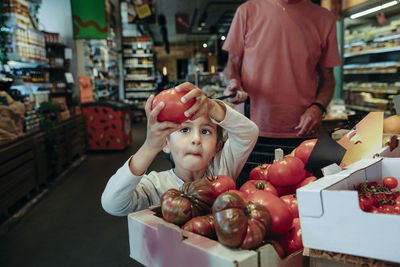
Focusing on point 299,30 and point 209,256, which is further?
point 299,30

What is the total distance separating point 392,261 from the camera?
69 centimetres

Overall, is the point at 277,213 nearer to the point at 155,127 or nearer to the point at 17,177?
the point at 155,127

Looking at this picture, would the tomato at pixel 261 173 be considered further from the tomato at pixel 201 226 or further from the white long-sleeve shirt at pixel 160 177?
the tomato at pixel 201 226

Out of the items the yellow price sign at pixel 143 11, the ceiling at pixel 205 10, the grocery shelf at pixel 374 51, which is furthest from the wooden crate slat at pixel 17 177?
the ceiling at pixel 205 10

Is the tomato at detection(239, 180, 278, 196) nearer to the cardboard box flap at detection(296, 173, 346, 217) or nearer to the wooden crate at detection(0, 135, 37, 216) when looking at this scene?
the cardboard box flap at detection(296, 173, 346, 217)

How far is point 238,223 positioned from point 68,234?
121 inches

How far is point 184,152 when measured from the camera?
1.38 m

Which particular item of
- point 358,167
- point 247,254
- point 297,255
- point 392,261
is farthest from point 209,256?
point 358,167

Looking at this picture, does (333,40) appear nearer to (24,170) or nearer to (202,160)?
(202,160)

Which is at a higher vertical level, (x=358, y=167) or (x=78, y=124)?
(x=358, y=167)

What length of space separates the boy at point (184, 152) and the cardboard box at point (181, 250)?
216mm

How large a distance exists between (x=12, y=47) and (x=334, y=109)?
4.80 m

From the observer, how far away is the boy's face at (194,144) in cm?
137

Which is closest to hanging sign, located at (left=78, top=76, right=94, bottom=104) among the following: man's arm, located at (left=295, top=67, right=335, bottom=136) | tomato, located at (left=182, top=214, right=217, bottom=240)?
man's arm, located at (left=295, top=67, right=335, bottom=136)
